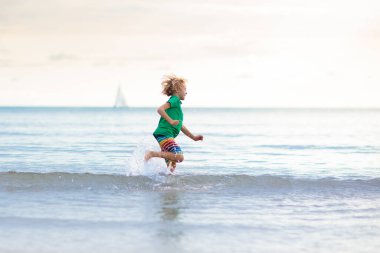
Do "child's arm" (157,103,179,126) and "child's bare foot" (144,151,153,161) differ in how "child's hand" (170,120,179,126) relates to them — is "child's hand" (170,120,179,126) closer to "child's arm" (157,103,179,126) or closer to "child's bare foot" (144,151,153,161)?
"child's arm" (157,103,179,126)

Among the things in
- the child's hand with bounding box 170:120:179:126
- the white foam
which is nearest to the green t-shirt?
the child's hand with bounding box 170:120:179:126

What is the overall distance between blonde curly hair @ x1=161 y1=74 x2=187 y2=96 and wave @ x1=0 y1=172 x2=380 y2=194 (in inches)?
72.0

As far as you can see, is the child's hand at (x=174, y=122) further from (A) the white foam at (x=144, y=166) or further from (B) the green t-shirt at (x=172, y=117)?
(A) the white foam at (x=144, y=166)

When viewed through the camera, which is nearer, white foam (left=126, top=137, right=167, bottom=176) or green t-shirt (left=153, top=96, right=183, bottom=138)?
green t-shirt (left=153, top=96, right=183, bottom=138)

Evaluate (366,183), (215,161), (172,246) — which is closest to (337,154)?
(215,161)

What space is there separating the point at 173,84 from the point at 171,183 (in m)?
1.96

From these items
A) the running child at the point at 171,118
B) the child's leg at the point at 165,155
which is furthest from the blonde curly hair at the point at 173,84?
the child's leg at the point at 165,155

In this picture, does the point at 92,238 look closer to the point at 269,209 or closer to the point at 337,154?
the point at 269,209

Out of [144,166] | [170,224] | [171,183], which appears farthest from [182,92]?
[170,224]

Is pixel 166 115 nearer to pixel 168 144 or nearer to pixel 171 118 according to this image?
pixel 171 118

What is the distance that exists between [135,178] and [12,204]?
322 cm

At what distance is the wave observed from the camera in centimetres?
1084

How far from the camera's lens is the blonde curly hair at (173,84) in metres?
10.8

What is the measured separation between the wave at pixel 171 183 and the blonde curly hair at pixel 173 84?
1828 millimetres
